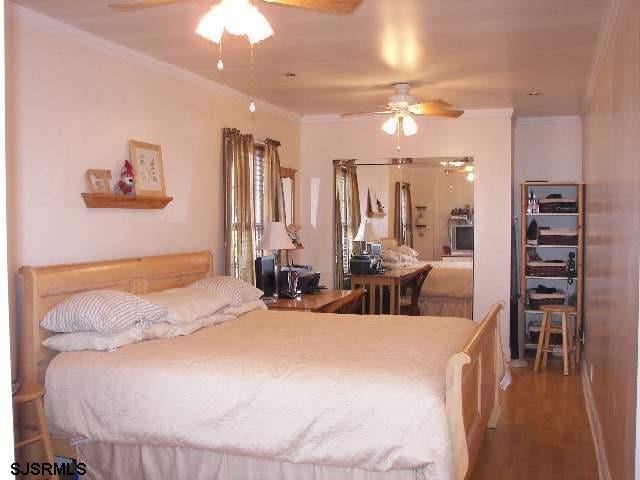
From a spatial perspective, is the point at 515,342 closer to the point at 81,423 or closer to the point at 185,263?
the point at 185,263

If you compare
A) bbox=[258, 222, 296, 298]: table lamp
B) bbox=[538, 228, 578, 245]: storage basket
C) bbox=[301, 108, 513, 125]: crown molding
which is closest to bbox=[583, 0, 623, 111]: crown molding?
bbox=[301, 108, 513, 125]: crown molding

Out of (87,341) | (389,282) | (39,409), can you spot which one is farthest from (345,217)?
(39,409)

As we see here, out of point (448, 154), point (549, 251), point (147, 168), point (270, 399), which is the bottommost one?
point (270, 399)

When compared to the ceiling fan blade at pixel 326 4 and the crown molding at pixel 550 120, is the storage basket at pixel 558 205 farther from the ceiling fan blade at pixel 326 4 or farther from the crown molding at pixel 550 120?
the ceiling fan blade at pixel 326 4

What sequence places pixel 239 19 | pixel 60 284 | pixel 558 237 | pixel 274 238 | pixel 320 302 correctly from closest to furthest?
pixel 239 19
pixel 60 284
pixel 320 302
pixel 274 238
pixel 558 237

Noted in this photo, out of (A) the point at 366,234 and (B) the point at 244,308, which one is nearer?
(B) the point at 244,308

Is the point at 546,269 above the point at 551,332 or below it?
above

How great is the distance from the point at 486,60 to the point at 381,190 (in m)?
2.57

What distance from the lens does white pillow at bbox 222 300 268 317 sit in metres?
4.33

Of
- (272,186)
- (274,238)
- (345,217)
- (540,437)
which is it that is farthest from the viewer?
(345,217)

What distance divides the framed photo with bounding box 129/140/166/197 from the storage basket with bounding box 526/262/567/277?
383cm

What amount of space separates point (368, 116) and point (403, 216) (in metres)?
1.10

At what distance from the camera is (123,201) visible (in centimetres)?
407

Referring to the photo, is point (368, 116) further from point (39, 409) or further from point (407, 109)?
point (39, 409)
